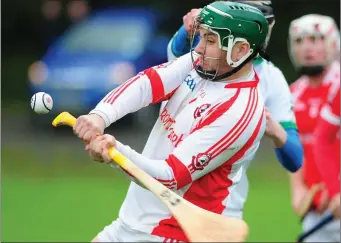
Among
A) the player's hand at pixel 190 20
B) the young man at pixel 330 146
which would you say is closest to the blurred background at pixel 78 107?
the young man at pixel 330 146

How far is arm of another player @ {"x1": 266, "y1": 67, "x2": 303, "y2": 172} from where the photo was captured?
579cm

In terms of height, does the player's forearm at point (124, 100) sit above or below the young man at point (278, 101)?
above

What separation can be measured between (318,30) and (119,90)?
330 cm

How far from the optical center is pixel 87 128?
4.54 m

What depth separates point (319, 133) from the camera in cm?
711

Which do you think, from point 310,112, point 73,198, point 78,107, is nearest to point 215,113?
point 310,112

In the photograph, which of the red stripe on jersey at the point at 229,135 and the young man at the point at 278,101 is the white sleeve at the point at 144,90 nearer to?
the red stripe on jersey at the point at 229,135

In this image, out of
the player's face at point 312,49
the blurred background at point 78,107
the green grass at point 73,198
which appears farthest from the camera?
the blurred background at point 78,107

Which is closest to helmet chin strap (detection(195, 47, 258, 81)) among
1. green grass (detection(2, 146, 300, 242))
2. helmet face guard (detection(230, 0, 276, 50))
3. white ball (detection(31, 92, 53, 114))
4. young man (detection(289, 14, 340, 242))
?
white ball (detection(31, 92, 53, 114))

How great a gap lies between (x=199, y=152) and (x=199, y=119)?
178mm

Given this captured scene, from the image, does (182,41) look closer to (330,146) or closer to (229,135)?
(229,135)

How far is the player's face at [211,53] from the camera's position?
4.75m

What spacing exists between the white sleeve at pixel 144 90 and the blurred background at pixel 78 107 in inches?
176

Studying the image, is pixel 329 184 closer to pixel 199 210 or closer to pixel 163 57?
pixel 199 210
